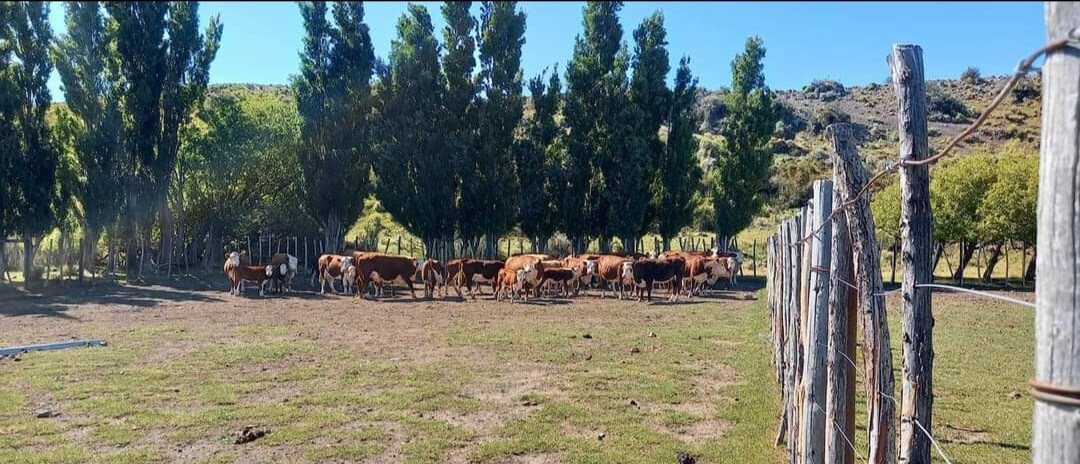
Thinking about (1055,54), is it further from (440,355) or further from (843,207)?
(440,355)

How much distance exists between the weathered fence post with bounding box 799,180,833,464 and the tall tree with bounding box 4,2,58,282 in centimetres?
2723

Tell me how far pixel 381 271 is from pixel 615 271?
7.26 metres

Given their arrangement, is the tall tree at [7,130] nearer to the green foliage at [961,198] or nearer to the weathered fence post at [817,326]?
the weathered fence post at [817,326]

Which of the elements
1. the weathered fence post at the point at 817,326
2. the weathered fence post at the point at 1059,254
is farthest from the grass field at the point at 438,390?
the weathered fence post at the point at 1059,254

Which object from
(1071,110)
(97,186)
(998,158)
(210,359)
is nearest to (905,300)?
(1071,110)

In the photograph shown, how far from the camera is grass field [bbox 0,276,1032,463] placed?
6477 millimetres

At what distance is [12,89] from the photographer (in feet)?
79.2

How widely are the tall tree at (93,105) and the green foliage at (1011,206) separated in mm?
30404

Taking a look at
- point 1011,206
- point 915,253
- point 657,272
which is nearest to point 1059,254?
point 915,253

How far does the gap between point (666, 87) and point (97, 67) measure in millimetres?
22827

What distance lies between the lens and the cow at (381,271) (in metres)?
22.6

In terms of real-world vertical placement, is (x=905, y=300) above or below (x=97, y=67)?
below

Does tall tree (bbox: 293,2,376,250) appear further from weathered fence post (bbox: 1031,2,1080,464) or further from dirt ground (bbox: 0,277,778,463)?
weathered fence post (bbox: 1031,2,1080,464)

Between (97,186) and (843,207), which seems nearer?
(843,207)
